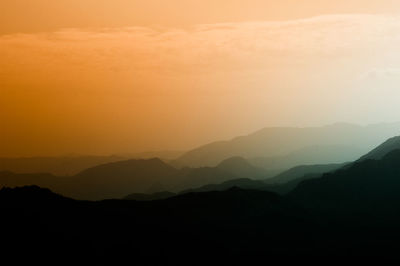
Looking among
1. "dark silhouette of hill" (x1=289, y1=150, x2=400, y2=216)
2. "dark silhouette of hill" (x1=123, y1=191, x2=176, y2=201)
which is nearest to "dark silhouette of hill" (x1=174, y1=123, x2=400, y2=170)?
"dark silhouette of hill" (x1=289, y1=150, x2=400, y2=216)

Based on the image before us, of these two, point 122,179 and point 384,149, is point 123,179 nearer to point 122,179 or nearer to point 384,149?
point 122,179

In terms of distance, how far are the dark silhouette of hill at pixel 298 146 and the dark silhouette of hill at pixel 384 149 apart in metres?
0.06

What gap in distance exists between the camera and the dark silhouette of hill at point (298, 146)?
5258mm

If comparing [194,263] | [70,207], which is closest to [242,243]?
[194,263]

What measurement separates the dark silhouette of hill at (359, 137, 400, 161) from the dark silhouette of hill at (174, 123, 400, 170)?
6 centimetres

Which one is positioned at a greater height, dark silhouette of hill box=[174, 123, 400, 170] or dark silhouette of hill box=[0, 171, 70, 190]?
dark silhouette of hill box=[174, 123, 400, 170]

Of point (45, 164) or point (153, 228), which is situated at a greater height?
point (45, 164)

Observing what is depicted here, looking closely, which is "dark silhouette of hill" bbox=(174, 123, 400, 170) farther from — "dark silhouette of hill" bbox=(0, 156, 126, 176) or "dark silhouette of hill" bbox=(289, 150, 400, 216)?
"dark silhouette of hill" bbox=(0, 156, 126, 176)

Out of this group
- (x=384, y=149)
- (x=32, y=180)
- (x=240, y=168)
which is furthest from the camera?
(x=384, y=149)

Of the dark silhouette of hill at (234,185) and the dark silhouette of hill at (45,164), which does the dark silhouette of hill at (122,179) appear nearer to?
the dark silhouette of hill at (45,164)

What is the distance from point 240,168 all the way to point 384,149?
4.49 ft

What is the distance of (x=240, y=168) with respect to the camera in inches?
206

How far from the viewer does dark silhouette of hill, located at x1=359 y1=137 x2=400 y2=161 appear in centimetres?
543

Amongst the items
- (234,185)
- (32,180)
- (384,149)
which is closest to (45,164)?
(32,180)
